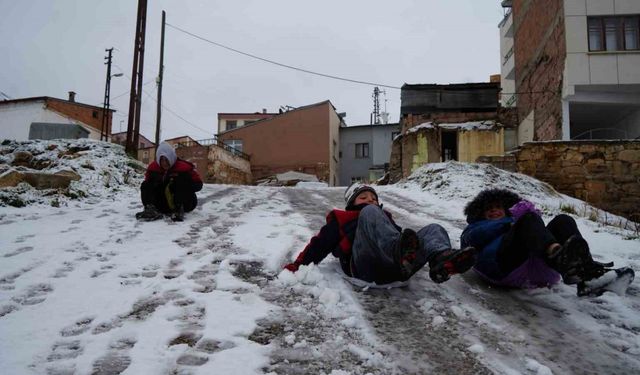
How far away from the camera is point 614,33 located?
530 inches

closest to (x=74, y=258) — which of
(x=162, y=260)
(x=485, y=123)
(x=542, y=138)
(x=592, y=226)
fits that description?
(x=162, y=260)

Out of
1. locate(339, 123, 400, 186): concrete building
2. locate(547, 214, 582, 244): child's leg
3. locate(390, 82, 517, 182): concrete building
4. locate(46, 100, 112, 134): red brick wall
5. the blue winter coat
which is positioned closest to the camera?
locate(547, 214, 582, 244): child's leg

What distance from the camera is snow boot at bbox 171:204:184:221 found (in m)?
5.04

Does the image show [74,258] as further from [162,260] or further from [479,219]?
[479,219]

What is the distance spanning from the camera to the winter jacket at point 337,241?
2869 millimetres

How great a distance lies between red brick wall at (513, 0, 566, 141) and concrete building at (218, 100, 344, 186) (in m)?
14.4

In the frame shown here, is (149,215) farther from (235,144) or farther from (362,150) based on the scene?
(362,150)

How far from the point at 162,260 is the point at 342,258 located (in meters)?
1.53

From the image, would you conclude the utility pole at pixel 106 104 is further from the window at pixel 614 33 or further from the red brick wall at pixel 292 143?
the window at pixel 614 33

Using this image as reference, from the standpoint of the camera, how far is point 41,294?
2.49m

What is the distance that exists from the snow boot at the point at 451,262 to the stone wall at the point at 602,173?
8.97 metres

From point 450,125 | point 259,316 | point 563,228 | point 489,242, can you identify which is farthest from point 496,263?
point 450,125

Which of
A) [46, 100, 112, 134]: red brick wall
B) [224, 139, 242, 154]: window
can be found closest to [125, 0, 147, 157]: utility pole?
[224, 139, 242, 154]: window

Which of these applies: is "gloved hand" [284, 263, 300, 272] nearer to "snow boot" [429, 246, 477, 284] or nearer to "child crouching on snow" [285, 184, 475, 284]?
"child crouching on snow" [285, 184, 475, 284]
